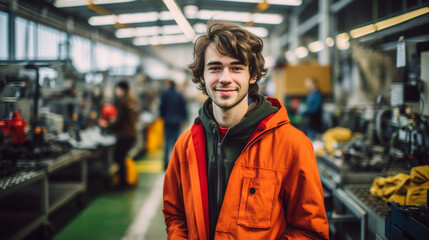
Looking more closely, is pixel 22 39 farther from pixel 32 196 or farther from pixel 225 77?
pixel 225 77

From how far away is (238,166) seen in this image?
110cm

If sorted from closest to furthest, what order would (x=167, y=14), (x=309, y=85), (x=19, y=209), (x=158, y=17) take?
(x=19, y=209), (x=309, y=85), (x=167, y=14), (x=158, y=17)

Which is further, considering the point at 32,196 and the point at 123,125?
the point at 123,125

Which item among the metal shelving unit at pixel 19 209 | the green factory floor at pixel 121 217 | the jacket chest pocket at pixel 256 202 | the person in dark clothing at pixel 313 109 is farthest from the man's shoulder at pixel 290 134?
the person in dark clothing at pixel 313 109

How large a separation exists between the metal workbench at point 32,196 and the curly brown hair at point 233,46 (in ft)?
5.62

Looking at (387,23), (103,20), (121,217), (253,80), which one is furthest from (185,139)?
(103,20)

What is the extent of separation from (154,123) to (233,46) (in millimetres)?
6514

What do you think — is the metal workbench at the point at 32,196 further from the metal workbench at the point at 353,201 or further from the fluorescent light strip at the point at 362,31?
the fluorescent light strip at the point at 362,31

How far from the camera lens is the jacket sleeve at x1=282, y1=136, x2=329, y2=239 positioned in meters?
1.05

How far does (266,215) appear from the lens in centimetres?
108

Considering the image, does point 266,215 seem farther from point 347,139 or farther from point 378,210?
point 347,139

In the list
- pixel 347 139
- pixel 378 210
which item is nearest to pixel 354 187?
pixel 378 210

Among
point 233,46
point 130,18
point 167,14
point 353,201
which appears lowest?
point 353,201

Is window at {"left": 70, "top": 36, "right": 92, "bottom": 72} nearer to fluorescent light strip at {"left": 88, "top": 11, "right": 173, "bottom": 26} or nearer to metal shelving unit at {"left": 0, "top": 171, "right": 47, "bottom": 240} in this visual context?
fluorescent light strip at {"left": 88, "top": 11, "right": 173, "bottom": 26}
